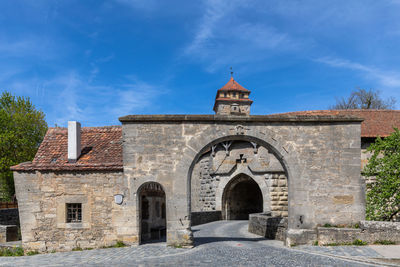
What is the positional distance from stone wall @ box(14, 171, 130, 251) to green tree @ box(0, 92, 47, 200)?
59.6 feet

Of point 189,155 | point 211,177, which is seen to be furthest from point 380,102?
point 189,155

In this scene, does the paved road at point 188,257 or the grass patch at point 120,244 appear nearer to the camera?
the paved road at point 188,257

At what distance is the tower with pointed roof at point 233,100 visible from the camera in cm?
3509

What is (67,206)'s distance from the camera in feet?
35.8

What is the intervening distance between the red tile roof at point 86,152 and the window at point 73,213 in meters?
1.29

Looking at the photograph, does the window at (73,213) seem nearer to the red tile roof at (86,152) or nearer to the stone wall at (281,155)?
the red tile roof at (86,152)

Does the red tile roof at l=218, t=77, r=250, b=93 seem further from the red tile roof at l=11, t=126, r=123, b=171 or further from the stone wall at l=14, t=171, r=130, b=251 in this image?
the stone wall at l=14, t=171, r=130, b=251

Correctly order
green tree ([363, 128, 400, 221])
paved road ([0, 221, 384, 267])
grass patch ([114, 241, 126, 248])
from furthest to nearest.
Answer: green tree ([363, 128, 400, 221]), grass patch ([114, 241, 126, 248]), paved road ([0, 221, 384, 267])

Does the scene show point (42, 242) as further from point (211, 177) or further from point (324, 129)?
point (211, 177)

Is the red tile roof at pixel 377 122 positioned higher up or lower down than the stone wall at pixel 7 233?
higher up

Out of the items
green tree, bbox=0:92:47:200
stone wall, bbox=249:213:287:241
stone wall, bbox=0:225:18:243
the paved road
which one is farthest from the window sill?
green tree, bbox=0:92:47:200

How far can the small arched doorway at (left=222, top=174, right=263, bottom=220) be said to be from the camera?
2172 centimetres

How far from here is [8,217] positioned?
20.0m

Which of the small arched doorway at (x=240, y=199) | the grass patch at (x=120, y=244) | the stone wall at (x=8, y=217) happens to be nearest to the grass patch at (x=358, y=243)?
the grass patch at (x=120, y=244)
